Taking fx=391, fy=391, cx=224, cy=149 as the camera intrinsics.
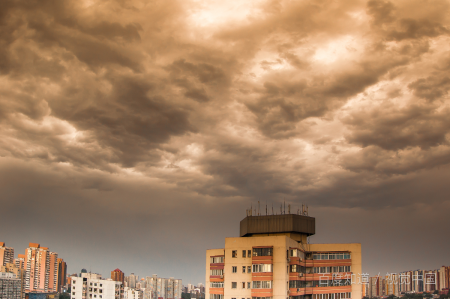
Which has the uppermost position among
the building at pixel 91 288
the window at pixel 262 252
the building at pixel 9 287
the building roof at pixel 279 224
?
the building roof at pixel 279 224

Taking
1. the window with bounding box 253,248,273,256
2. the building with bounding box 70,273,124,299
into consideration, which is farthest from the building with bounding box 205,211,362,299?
the building with bounding box 70,273,124,299

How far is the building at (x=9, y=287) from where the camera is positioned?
604 ft

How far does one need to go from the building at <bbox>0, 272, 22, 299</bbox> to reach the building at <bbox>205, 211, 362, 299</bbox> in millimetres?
150436

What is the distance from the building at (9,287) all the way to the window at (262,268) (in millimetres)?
163658

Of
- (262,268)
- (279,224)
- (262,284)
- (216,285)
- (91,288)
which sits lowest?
(91,288)

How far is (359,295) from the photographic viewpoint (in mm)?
80562

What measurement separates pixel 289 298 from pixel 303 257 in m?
10.9

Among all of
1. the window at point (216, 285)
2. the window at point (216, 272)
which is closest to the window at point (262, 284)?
the window at point (216, 285)

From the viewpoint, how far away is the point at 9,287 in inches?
7377

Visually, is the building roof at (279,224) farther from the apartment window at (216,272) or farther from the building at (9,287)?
the building at (9,287)

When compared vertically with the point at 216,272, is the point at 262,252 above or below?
above

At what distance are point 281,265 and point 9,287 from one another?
17089 centimetres

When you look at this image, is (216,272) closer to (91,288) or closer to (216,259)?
(216,259)

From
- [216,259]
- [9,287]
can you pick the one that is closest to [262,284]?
[216,259]
